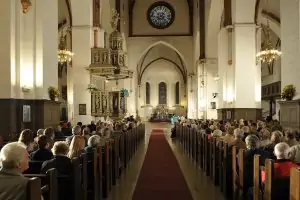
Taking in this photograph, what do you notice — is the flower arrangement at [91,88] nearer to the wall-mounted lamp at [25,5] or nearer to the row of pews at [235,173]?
the row of pews at [235,173]

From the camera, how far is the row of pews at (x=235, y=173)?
429 cm

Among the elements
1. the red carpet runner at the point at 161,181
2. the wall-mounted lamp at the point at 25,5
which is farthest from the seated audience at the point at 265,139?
the wall-mounted lamp at the point at 25,5

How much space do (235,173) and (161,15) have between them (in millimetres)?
31894

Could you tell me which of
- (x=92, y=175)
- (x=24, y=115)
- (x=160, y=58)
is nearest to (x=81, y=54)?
(x=24, y=115)

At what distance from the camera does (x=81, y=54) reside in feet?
60.6

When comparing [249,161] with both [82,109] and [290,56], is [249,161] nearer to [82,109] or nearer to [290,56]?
[290,56]

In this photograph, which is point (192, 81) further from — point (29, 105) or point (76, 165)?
point (76, 165)

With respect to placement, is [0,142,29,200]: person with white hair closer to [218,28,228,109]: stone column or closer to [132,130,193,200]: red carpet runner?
[132,130,193,200]: red carpet runner

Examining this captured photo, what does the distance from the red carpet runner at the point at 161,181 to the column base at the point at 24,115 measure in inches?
122

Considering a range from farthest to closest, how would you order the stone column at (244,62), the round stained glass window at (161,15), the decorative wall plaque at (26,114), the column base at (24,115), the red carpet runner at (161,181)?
the round stained glass window at (161,15), the stone column at (244,62), the decorative wall plaque at (26,114), the column base at (24,115), the red carpet runner at (161,181)

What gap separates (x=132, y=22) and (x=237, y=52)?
21.4 metres

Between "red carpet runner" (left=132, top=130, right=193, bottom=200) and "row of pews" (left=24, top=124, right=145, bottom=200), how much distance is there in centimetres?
63

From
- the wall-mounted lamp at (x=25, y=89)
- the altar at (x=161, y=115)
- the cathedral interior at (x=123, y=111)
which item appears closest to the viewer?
the cathedral interior at (x=123, y=111)

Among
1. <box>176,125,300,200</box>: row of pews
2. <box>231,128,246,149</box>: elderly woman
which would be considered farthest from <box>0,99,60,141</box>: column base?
<box>231,128,246,149</box>: elderly woman
